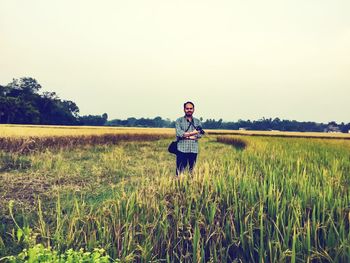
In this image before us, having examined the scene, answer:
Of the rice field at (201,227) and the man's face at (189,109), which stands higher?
the man's face at (189,109)

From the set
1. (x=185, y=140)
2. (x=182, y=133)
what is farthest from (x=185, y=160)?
(x=182, y=133)

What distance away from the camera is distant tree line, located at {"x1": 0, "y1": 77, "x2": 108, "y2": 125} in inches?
2209

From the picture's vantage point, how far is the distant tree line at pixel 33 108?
56.1 m

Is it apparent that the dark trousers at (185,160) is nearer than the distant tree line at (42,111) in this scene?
Yes

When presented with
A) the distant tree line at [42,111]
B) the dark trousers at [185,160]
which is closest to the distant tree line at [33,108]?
the distant tree line at [42,111]

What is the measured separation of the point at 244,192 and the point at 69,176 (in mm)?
5585

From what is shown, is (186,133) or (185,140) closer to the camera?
(186,133)

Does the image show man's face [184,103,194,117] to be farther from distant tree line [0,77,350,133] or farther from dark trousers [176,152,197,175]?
distant tree line [0,77,350,133]

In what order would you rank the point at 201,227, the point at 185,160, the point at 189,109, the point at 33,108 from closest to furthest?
the point at 201,227
the point at 189,109
the point at 185,160
the point at 33,108

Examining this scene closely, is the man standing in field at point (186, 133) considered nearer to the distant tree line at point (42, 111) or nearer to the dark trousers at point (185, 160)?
the dark trousers at point (185, 160)

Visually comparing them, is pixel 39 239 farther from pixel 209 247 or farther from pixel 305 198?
pixel 305 198

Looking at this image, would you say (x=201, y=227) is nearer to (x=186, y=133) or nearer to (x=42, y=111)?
(x=186, y=133)

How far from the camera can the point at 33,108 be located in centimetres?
5834

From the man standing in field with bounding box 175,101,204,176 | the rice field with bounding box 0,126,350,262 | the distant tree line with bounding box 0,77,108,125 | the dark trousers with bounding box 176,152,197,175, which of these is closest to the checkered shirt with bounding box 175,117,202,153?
the man standing in field with bounding box 175,101,204,176
